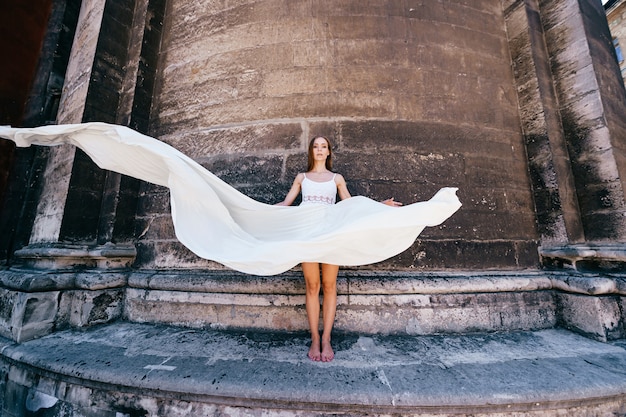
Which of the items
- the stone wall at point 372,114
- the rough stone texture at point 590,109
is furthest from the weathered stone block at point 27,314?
the rough stone texture at point 590,109

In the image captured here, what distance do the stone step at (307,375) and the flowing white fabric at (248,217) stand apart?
0.67 meters

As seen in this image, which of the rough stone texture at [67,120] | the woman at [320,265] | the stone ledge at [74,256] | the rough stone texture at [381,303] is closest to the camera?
the woman at [320,265]

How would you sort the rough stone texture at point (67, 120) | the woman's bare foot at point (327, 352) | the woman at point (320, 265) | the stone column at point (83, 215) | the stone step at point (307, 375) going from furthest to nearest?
the rough stone texture at point (67, 120) < the stone column at point (83, 215) < the woman at point (320, 265) < the woman's bare foot at point (327, 352) < the stone step at point (307, 375)

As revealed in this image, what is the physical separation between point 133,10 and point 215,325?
4.22m

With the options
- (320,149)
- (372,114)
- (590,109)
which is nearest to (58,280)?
(320,149)

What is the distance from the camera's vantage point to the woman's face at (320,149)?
2451 millimetres

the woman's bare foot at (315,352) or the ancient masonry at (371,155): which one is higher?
the ancient masonry at (371,155)

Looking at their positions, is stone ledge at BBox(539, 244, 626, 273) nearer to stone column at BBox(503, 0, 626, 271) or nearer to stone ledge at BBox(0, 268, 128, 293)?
stone column at BBox(503, 0, 626, 271)

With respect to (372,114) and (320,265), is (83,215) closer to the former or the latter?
(320,265)

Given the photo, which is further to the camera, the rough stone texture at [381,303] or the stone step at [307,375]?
the rough stone texture at [381,303]

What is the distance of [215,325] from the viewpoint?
255cm

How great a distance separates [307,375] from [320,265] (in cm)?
82

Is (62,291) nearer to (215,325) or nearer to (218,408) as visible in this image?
(215,325)

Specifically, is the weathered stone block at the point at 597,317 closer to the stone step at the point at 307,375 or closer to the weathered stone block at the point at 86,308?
the stone step at the point at 307,375
